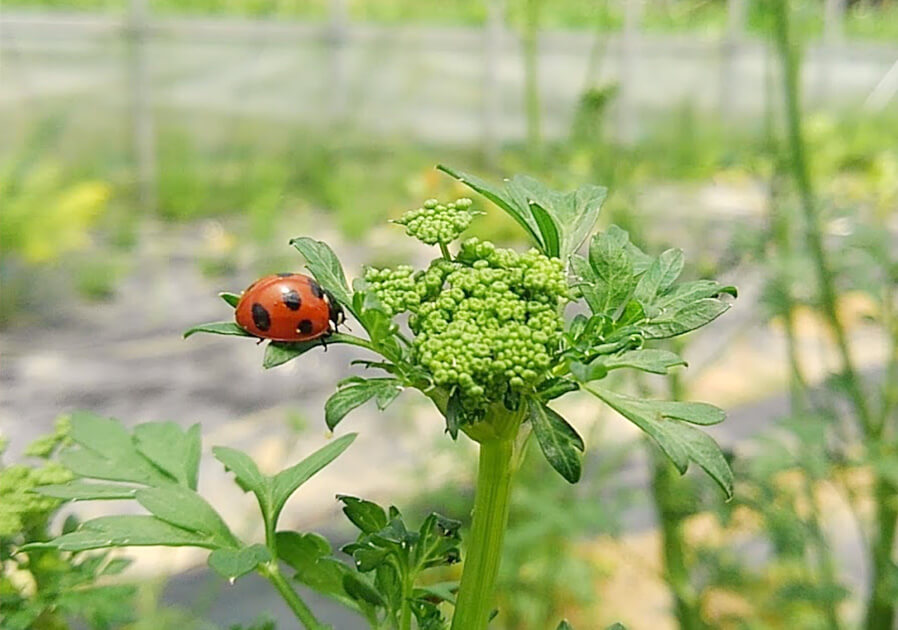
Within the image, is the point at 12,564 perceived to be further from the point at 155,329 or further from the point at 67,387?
the point at 155,329

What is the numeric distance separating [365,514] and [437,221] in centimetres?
9

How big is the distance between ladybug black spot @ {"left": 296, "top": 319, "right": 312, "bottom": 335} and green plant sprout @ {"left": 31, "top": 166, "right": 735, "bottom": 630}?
0.02 metres

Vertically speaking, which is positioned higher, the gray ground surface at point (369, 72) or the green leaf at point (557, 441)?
the gray ground surface at point (369, 72)

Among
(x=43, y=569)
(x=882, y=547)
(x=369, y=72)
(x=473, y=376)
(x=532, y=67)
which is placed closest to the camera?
(x=473, y=376)

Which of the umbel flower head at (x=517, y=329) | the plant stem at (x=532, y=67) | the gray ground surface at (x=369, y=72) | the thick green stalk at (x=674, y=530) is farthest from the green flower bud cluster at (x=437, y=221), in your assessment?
the gray ground surface at (x=369, y=72)

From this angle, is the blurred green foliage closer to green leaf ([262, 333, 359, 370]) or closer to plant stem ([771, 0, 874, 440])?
green leaf ([262, 333, 359, 370])

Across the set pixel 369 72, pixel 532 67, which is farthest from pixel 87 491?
pixel 369 72

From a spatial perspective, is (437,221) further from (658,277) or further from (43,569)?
(43,569)

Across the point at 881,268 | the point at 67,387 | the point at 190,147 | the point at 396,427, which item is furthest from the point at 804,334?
the point at 190,147

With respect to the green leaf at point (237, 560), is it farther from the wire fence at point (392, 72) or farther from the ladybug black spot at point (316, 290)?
the wire fence at point (392, 72)

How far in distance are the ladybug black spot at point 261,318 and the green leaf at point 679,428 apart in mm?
111

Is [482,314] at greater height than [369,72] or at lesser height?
lesser

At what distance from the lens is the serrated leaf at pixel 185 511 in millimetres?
281

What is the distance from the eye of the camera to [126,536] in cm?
26
